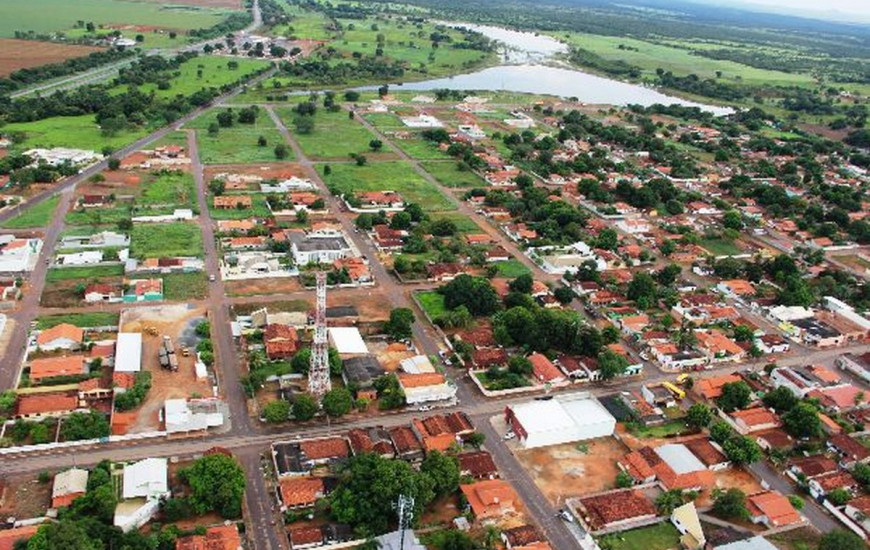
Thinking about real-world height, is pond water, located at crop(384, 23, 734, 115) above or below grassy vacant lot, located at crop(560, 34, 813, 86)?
below

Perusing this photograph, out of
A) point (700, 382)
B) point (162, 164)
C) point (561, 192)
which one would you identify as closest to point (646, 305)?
point (700, 382)

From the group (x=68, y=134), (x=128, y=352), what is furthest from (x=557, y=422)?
(x=68, y=134)

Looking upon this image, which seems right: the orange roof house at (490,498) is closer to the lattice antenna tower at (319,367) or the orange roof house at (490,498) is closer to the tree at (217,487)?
the lattice antenna tower at (319,367)

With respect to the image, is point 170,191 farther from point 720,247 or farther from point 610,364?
point 720,247

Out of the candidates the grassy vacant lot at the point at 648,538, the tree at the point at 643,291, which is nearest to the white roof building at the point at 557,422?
the grassy vacant lot at the point at 648,538

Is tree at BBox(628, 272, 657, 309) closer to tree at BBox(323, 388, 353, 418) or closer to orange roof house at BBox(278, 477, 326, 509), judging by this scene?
tree at BBox(323, 388, 353, 418)

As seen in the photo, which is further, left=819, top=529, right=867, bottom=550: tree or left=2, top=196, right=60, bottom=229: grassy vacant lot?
left=2, top=196, right=60, bottom=229: grassy vacant lot

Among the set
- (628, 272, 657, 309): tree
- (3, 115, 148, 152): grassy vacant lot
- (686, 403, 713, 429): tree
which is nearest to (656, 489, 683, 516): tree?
(686, 403, 713, 429): tree
